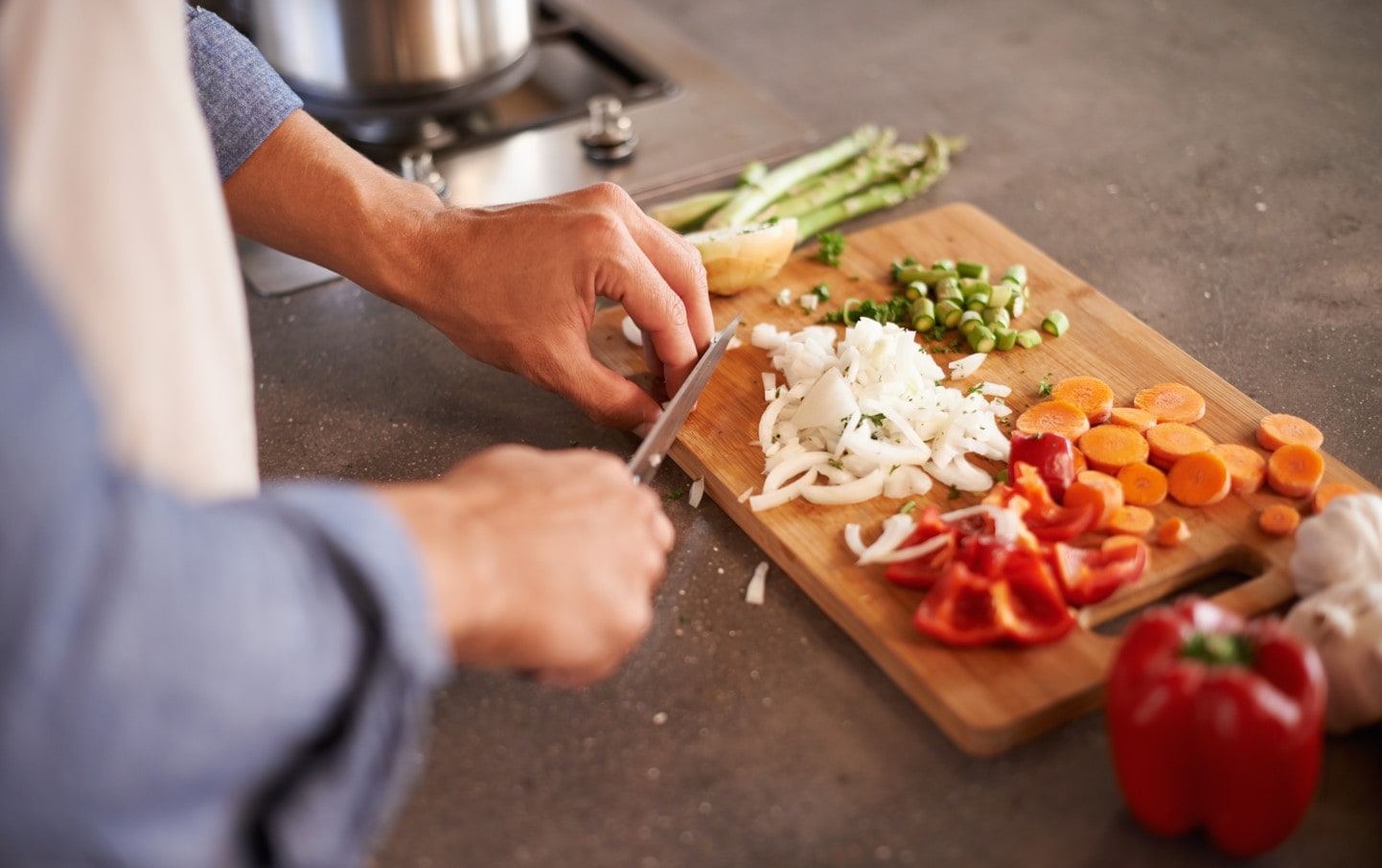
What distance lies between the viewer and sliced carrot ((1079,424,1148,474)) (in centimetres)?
125

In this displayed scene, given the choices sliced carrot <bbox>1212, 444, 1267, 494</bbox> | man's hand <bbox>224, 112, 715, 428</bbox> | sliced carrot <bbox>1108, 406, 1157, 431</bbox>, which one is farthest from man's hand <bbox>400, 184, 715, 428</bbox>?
sliced carrot <bbox>1212, 444, 1267, 494</bbox>

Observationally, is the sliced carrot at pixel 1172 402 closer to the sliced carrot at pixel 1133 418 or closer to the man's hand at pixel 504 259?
the sliced carrot at pixel 1133 418

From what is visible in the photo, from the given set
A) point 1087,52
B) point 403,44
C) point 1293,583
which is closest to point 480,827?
point 1293,583

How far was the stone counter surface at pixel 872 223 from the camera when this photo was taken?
0.96 metres

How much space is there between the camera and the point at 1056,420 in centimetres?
130

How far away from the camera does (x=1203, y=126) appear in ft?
6.47

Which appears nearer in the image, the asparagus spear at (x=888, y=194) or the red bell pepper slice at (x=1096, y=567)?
the red bell pepper slice at (x=1096, y=567)

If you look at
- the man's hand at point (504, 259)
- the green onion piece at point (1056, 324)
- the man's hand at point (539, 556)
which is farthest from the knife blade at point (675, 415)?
the green onion piece at point (1056, 324)

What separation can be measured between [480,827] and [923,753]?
361 millimetres

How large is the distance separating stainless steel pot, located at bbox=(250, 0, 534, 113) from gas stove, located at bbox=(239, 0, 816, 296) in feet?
0.23

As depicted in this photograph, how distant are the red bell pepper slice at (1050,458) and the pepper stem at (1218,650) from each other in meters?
0.33

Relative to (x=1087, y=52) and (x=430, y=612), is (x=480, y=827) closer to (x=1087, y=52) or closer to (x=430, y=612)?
(x=430, y=612)

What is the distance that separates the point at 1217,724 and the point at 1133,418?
0.51 m

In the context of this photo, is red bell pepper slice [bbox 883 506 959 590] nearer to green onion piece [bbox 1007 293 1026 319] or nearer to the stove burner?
green onion piece [bbox 1007 293 1026 319]
